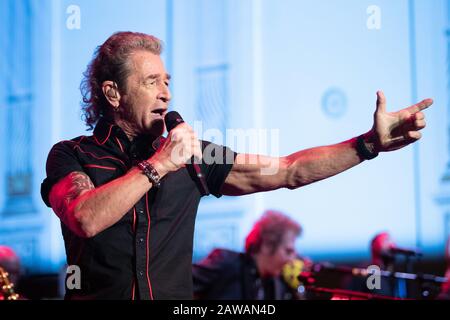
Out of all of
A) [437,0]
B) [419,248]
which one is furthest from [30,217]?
[437,0]

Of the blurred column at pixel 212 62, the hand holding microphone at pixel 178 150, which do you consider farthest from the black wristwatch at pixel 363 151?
the blurred column at pixel 212 62

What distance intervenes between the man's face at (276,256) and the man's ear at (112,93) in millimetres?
2390

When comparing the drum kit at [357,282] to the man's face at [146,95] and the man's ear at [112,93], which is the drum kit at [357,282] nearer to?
the man's face at [146,95]

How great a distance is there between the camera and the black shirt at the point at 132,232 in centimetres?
195

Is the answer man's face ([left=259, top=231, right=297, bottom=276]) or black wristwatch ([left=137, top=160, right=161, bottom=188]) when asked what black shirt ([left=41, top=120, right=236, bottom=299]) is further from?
man's face ([left=259, top=231, right=297, bottom=276])

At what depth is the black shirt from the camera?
1948 millimetres

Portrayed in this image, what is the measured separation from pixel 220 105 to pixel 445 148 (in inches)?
64.5

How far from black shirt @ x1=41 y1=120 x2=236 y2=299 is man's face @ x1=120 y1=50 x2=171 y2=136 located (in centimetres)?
7

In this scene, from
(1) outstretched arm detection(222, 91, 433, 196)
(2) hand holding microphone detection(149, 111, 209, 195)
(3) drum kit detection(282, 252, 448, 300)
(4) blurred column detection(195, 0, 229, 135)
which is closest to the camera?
(2) hand holding microphone detection(149, 111, 209, 195)

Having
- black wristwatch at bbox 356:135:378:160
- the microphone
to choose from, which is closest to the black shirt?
the microphone

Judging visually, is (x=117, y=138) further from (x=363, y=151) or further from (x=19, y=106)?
(x=19, y=106)

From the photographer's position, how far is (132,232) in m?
1.98

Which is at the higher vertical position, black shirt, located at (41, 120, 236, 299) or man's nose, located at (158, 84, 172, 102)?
man's nose, located at (158, 84, 172, 102)
